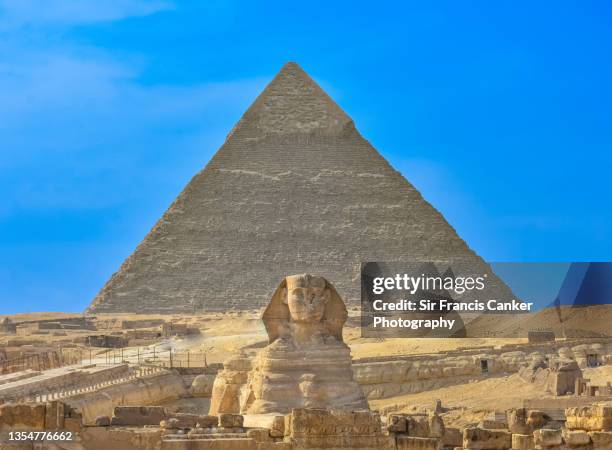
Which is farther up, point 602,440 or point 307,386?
point 307,386

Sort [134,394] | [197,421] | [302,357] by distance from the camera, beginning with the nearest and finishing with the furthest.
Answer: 1. [197,421]
2. [302,357]
3. [134,394]

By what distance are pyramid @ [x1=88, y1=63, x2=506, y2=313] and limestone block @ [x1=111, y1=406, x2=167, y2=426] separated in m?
131

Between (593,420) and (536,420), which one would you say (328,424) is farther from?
(536,420)

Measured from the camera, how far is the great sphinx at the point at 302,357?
1107 cm

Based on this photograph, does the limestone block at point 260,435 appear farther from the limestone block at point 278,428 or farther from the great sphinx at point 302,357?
the great sphinx at point 302,357

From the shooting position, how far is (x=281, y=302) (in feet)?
38.7

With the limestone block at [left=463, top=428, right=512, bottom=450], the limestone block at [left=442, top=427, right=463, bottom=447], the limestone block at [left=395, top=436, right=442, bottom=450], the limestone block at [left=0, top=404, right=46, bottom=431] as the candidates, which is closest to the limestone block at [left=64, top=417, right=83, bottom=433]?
the limestone block at [left=0, top=404, right=46, bottom=431]

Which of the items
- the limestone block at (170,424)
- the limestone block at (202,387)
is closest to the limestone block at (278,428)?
the limestone block at (170,424)

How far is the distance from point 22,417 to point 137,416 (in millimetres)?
1665

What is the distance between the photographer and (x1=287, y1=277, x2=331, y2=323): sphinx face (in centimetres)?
1141

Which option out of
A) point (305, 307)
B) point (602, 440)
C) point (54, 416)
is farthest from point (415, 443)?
point (305, 307)

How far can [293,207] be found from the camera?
147 m

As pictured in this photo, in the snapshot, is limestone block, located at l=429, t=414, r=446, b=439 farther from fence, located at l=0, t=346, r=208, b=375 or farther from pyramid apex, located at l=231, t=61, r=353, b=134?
pyramid apex, located at l=231, t=61, r=353, b=134

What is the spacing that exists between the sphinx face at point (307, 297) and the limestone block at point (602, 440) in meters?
5.03
